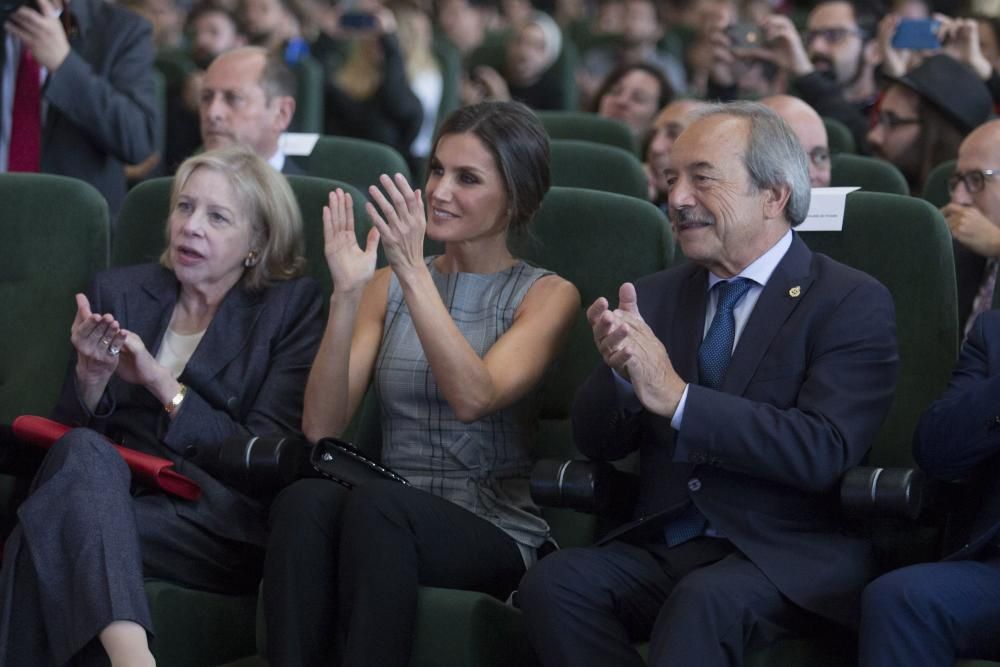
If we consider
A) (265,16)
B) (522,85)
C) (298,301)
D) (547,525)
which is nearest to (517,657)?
(547,525)

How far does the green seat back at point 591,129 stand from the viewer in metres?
4.73

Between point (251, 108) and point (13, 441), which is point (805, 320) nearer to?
point (13, 441)

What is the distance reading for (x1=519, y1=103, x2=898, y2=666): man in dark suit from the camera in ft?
7.86

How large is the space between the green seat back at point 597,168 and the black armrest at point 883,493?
5.34ft

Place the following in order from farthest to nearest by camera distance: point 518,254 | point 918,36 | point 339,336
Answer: point 918,36 < point 518,254 < point 339,336

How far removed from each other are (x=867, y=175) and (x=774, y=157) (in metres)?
1.32

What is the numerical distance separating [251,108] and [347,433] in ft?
4.85

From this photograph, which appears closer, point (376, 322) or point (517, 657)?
point (517, 657)

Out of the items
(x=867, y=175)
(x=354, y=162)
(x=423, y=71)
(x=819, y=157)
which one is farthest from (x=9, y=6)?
(x=423, y=71)

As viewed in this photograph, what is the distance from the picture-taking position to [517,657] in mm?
2580

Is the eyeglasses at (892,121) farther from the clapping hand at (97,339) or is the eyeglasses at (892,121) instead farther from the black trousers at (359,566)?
the clapping hand at (97,339)

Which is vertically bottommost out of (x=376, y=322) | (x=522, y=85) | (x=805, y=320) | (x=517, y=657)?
(x=522, y=85)

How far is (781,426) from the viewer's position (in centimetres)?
240

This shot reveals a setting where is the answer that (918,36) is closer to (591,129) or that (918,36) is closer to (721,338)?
(591,129)
